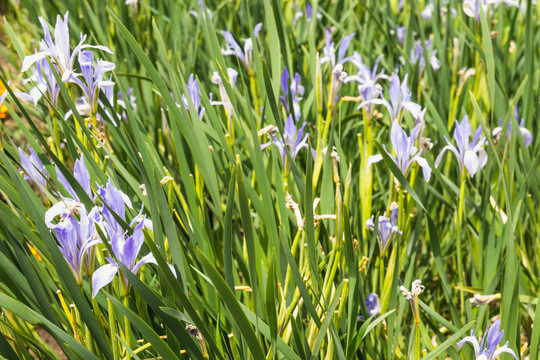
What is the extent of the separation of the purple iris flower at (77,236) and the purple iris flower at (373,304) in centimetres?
50

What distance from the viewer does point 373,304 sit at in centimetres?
97

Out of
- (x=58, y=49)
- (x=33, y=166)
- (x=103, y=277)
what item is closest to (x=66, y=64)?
(x=58, y=49)

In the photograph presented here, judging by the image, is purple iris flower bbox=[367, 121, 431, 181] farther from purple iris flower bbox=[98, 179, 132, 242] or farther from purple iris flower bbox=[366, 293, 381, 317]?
purple iris flower bbox=[98, 179, 132, 242]

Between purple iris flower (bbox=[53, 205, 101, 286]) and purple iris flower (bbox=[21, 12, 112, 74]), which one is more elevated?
purple iris flower (bbox=[21, 12, 112, 74])

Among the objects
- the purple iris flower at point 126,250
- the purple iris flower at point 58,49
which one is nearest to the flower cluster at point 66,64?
the purple iris flower at point 58,49

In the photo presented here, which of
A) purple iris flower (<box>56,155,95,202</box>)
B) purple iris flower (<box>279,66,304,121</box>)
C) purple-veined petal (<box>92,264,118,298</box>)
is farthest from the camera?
purple iris flower (<box>279,66,304,121</box>)

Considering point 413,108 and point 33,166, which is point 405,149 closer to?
point 413,108

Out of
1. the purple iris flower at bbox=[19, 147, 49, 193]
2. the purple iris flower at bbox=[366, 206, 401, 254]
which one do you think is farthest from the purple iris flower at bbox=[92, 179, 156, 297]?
the purple iris flower at bbox=[366, 206, 401, 254]

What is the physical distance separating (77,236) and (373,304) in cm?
54

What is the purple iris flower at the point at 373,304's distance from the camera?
0.96 metres

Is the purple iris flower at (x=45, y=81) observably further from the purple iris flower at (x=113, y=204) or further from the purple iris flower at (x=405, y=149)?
the purple iris flower at (x=405, y=149)

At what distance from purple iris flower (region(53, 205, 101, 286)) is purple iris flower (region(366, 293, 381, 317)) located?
496 millimetres

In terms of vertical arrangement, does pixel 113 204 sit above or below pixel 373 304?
above

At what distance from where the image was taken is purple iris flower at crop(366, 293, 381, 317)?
960 mm
